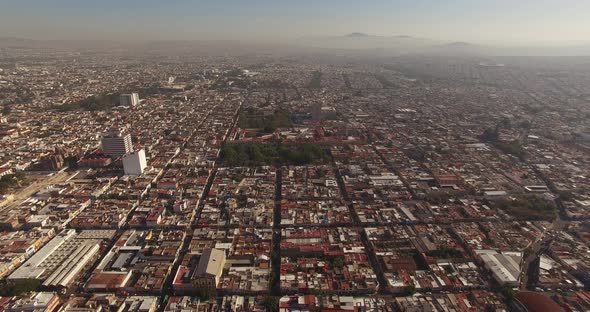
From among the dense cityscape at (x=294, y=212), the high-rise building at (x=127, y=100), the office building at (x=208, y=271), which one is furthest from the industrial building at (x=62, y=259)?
the high-rise building at (x=127, y=100)

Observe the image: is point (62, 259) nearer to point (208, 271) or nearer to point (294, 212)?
point (208, 271)

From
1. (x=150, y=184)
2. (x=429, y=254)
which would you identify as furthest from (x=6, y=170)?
(x=429, y=254)

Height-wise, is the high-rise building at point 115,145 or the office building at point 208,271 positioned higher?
the high-rise building at point 115,145

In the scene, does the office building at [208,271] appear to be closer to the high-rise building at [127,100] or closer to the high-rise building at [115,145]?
the high-rise building at [115,145]

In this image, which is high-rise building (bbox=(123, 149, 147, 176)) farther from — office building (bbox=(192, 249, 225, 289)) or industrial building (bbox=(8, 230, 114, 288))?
office building (bbox=(192, 249, 225, 289))

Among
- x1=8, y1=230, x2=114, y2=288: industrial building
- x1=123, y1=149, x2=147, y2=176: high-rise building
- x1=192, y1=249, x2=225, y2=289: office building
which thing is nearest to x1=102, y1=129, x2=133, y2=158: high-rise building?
x1=123, y1=149, x2=147, y2=176: high-rise building

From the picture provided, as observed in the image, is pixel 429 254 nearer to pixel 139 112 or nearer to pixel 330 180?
pixel 330 180
